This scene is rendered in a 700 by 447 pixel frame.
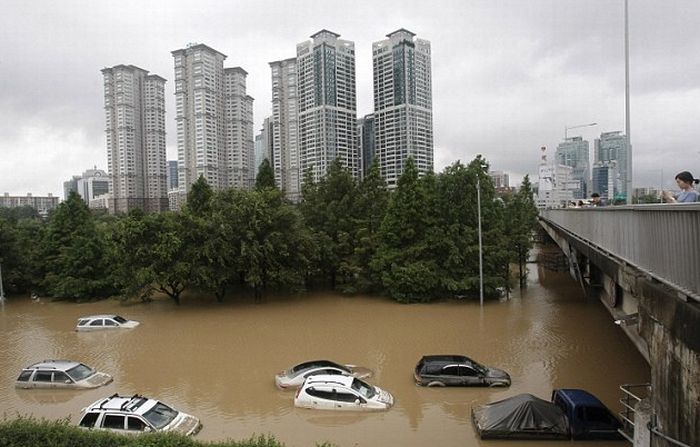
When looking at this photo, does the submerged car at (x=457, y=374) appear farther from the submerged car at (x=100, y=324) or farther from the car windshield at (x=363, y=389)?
the submerged car at (x=100, y=324)

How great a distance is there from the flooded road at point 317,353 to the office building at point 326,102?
→ 125 feet

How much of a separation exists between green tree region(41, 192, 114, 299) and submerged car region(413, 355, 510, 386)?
23689mm

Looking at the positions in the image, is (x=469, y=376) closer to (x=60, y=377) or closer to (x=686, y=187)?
(x=686, y=187)

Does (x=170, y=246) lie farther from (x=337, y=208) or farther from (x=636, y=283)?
(x=636, y=283)

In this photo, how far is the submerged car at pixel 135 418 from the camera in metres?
9.41

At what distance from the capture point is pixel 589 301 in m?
24.3

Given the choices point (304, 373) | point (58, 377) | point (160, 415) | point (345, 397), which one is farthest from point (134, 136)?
point (345, 397)

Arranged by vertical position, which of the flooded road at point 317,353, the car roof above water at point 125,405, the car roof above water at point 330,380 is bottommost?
the flooded road at point 317,353

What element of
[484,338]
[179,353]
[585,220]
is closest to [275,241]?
[179,353]

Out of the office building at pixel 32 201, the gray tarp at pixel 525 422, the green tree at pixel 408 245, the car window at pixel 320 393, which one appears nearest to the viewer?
the gray tarp at pixel 525 422

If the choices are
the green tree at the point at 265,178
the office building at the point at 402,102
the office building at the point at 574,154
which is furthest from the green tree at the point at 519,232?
the office building at the point at 574,154

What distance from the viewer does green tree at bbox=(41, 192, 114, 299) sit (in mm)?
28016

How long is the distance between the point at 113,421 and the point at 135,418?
0.50m

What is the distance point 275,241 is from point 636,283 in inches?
798
